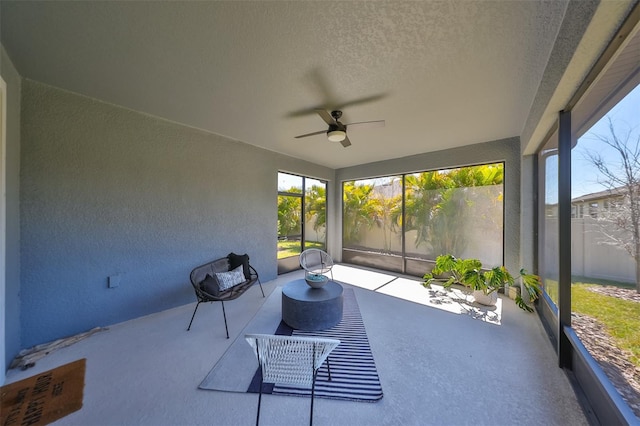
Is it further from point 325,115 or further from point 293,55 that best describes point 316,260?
point 293,55

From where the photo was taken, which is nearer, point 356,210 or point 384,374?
point 384,374

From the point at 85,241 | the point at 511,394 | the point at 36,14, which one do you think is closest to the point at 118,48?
the point at 36,14

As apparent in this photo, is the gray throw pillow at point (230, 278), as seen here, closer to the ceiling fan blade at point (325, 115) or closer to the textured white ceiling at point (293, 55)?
the textured white ceiling at point (293, 55)

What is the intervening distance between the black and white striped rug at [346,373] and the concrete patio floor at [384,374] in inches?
2.5

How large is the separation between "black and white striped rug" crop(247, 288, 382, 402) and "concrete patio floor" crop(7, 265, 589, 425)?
62 millimetres

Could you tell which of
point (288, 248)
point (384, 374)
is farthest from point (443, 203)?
point (384, 374)

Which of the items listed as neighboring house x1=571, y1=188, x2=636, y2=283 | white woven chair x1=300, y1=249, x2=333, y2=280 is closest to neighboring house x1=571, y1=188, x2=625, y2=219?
neighboring house x1=571, y1=188, x2=636, y2=283

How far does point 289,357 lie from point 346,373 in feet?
2.58

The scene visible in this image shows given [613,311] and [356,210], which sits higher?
[356,210]

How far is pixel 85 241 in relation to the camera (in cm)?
242

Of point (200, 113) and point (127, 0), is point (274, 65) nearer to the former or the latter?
point (127, 0)

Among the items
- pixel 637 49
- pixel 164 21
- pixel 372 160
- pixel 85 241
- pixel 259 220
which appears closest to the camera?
pixel 637 49

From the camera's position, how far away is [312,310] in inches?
96.4

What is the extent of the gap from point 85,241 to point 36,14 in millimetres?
2074
